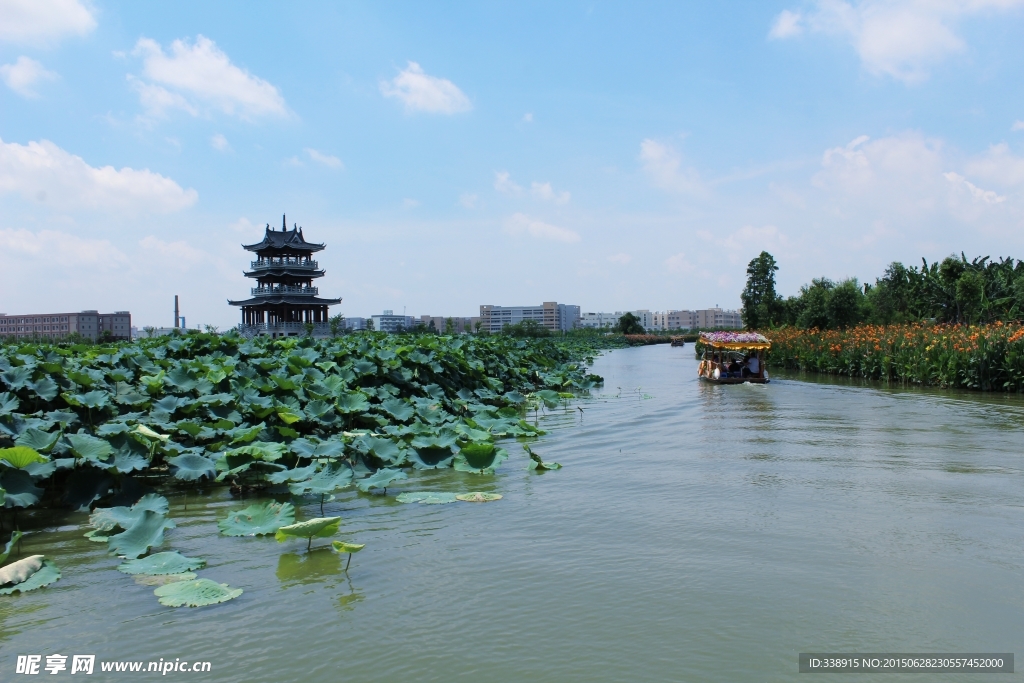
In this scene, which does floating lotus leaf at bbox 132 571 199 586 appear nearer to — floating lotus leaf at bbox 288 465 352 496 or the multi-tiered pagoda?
floating lotus leaf at bbox 288 465 352 496

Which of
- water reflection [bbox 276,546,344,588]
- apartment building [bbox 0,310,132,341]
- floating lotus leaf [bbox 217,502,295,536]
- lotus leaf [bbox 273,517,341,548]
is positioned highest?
apartment building [bbox 0,310,132,341]

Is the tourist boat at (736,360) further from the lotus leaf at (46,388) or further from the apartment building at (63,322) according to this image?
the apartment building at (63,322)

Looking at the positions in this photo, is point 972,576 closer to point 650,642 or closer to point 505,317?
point 650,642

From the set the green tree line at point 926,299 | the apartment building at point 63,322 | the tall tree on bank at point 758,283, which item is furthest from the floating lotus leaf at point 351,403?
the apartment building at point 63,322

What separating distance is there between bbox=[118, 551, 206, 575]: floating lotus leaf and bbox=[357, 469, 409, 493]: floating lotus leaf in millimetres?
1635

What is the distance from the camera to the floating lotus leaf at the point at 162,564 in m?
3.75

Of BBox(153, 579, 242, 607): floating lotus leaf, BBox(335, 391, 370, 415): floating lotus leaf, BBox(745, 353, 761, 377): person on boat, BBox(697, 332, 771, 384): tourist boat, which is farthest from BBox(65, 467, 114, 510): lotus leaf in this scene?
BBox(745, 353, 761, 377): person on boat

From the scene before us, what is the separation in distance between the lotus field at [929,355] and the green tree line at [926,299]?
220 inches

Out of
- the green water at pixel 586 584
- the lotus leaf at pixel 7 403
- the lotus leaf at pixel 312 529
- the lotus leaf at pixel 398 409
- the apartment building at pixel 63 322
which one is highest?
the apartment building at pixel 63 322

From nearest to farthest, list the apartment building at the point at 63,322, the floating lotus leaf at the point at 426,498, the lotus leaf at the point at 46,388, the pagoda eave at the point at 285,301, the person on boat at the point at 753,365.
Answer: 1. the floating lotus leaf at the point at 426,498
2. the lotus leaf at the point at 46,388
3. the person on boat at the point at 753,365
4. the pagoda eave at the point at 285,301
5. the apartment building at the point at 63,322

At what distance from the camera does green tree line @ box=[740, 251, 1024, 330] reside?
2603cm

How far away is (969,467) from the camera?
7.21 m

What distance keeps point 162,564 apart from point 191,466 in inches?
50.3

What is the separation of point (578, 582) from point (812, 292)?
123 feet
